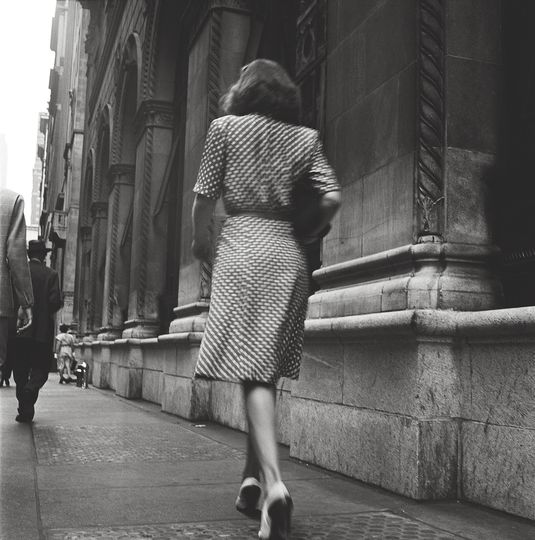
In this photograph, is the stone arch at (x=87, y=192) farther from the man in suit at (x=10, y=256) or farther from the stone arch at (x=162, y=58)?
the man in suit at (x=10, y=256)

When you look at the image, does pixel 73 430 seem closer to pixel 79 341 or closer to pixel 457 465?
pixel 457 465

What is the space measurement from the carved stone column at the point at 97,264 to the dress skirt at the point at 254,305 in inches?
689

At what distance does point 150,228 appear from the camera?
39.9 ft

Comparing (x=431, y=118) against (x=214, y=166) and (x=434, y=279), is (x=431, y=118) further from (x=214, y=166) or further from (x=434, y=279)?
(x=214, y=166)

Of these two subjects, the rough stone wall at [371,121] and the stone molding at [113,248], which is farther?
the stone molding at [113,248]

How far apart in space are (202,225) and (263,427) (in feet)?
2.92

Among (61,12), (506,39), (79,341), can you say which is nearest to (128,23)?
(79,341)

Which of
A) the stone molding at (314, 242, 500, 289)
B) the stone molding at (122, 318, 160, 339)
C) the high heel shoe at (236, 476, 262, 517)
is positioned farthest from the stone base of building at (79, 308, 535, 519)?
the stone molding at (122, 318, 160, 339)

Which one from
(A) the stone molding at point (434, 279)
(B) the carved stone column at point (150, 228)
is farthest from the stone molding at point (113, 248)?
(A) the stone molding at point (434, 279)

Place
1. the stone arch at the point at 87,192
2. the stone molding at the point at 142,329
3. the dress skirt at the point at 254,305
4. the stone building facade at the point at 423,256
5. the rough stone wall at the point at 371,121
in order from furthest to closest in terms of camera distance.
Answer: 1. the stone arch at the point at 87,192
2. the stone molding at the point at 142,329
3. the rough stone wall at the point at 371,121
4. the stone building facade at the point at 423,256
5. the dress skirt at the point at 254,305

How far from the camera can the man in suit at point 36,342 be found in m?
7.50

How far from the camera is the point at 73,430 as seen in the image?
6.74 metres

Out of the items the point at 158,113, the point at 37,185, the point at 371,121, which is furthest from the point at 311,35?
the point at 37,185

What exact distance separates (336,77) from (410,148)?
1.27 meters
